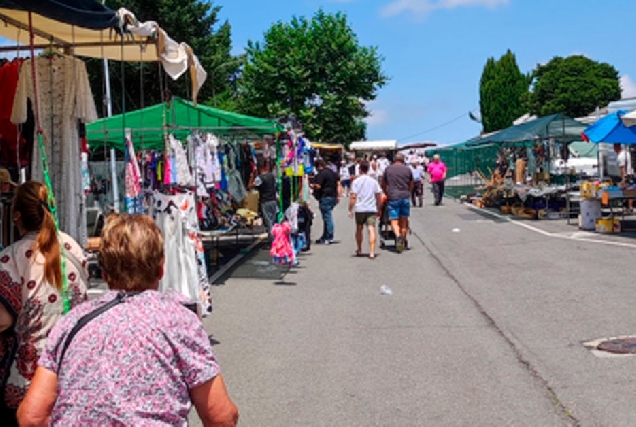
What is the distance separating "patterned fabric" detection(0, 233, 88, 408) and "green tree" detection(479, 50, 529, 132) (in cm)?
6851

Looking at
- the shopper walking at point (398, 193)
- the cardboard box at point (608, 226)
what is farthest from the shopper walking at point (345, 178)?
the shopper walking at point (398, 193)

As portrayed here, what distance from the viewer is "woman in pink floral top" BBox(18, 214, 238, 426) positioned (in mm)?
2576

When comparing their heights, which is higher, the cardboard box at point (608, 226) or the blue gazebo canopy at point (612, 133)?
the blue gazebo canopy at point (612, 133)

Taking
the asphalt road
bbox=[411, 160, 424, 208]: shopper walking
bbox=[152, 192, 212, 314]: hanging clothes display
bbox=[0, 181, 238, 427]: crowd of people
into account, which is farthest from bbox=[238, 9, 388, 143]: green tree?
bbox=[0, 181, 238, 427]: crowd of people

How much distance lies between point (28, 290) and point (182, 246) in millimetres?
3800

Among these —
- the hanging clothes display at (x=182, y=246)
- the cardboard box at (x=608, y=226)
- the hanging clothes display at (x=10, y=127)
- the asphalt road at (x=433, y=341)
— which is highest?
the hanging clothes display at (x=10, y=127)

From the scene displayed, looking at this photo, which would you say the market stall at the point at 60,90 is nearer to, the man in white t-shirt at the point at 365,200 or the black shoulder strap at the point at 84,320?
the black shoulder strap at the point at 84,320

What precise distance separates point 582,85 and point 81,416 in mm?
58578

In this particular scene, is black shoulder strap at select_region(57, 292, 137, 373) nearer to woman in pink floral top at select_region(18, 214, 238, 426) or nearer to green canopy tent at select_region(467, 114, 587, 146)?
woman in pink floral top at select_region(18, 214, 238, 426)

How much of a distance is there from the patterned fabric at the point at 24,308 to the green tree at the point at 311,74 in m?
39.9

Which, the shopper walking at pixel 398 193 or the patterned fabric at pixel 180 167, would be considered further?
the shopper walking at pixel 398 193

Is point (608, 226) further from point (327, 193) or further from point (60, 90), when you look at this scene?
point (60, 90)

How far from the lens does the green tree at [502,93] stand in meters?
70.0

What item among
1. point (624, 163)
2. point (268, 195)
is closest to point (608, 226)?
point (624, 163)
